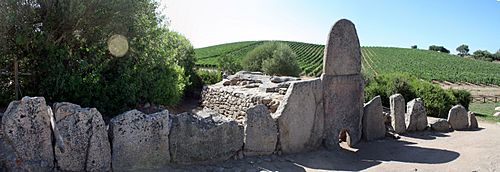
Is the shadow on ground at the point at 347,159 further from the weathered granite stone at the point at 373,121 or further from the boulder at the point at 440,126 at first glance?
the boulder at the point at 440,126

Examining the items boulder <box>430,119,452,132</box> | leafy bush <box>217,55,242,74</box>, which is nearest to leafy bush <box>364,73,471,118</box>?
boulder <box>430,119,452,132</box>

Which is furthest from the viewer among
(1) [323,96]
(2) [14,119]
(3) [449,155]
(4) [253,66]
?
(4) [253,66]

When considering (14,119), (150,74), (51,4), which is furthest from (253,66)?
(14,119)

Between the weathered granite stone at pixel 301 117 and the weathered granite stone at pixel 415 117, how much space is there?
4450mm

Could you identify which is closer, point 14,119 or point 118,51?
point 14,119

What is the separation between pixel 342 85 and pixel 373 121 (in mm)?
1907

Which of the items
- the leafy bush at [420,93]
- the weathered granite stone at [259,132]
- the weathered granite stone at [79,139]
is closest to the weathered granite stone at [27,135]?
the weathered granite stone at [79,139]

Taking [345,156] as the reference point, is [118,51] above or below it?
above

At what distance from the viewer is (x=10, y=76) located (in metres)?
10.2

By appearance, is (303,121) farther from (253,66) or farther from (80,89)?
(253,66)

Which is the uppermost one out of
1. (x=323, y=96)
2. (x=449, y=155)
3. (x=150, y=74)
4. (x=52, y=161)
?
(x=150, y=74)

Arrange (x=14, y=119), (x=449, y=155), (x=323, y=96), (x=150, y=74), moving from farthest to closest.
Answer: (x=150, y=74)
(x=323, y=96)
(x=449, y=155)
(x=14, y=119)

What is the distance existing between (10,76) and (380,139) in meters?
10.8

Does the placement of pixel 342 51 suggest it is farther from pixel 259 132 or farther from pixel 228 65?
pixel 228 65
